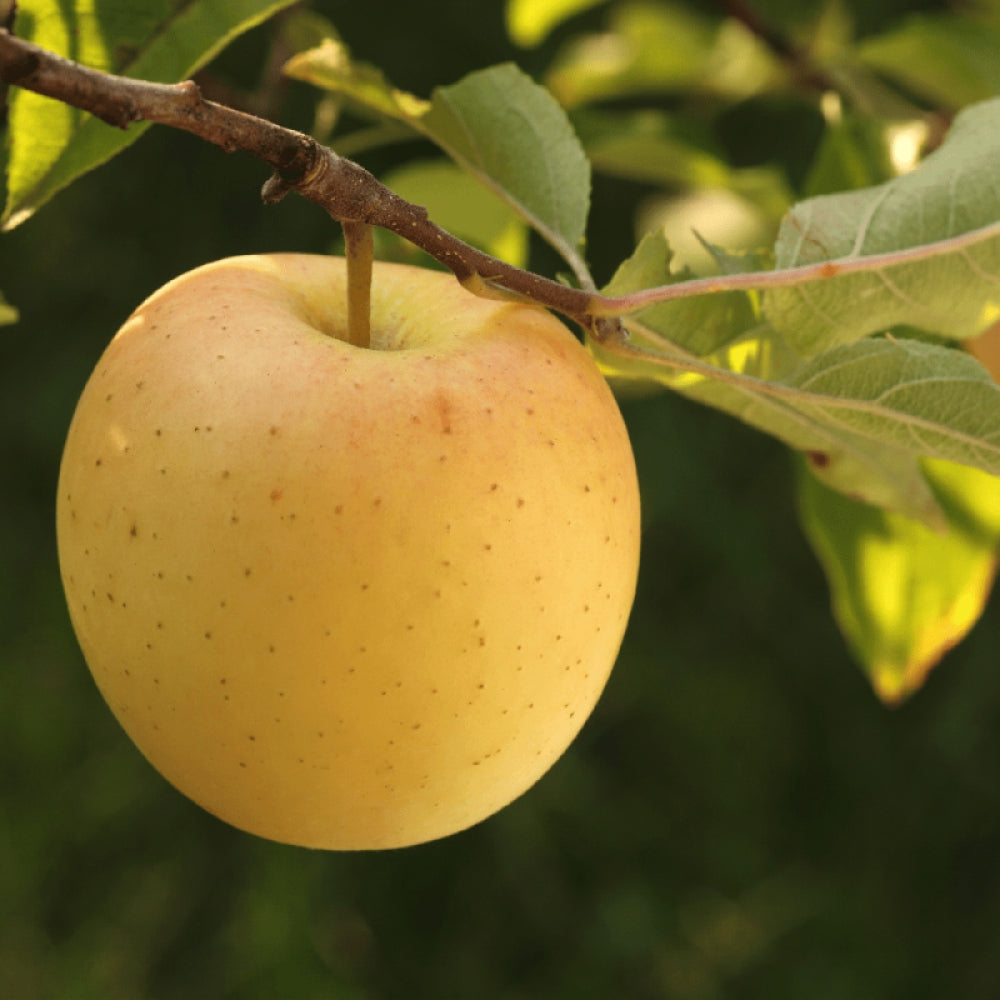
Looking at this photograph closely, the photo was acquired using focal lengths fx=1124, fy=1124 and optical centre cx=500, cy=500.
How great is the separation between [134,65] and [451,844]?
1148 millimetres

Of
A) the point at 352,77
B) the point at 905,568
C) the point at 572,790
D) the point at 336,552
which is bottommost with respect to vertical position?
the point at 572,790

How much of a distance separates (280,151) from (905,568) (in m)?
0.55

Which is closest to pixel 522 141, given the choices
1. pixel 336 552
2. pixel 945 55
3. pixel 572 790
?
pixel 336 552

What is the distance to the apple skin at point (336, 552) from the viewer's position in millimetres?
404

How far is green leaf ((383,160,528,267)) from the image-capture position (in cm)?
75

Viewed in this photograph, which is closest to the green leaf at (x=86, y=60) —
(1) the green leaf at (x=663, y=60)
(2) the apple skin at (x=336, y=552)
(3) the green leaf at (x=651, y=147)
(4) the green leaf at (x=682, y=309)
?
(2) the apple skin at (x=336, y=552)

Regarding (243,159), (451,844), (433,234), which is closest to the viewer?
(433,234)

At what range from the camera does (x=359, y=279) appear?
0.46 metres

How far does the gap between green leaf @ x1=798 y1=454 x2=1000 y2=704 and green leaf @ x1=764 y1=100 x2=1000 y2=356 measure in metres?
0.28

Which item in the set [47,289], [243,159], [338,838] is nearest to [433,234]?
[338,838]

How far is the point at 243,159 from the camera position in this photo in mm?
1189

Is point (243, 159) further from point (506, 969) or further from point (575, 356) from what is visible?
point (506, 969)

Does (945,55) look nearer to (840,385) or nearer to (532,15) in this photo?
(532,15)

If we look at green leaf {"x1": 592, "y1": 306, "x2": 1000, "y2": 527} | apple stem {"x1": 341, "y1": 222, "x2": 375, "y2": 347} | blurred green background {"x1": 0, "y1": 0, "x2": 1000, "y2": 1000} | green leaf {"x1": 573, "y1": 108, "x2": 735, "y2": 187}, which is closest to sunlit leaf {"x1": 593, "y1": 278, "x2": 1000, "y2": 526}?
green leaf {"x1": 592, "y1": 306, "x2": 1000, "y2": 527}
